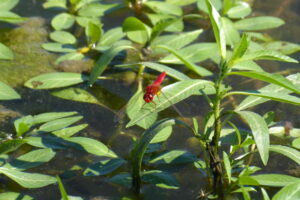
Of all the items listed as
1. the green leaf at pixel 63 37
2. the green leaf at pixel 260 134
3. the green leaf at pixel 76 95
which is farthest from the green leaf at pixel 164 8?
the green leaf at pixel 260 134

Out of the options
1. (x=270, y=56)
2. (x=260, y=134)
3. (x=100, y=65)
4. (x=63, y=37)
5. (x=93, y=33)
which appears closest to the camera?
(x=260, y=134)

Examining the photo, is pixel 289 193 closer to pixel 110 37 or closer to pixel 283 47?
pixel 283 47

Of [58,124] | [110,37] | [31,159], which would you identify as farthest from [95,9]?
[31,159]

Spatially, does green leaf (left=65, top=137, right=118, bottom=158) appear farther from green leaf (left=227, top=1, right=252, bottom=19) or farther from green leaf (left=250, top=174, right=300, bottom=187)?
green leaf (left=227, top=1, right=252, bottom=19)

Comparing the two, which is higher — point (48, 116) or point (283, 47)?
point (283, 47)

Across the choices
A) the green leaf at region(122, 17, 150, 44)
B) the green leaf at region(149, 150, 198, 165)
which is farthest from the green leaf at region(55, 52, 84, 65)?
the green leaf at region(149, 150, 198, 165)

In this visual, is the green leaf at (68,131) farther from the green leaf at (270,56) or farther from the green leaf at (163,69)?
the green leaf at (270,56)

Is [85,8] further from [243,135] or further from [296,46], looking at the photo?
Result: [243,135]
